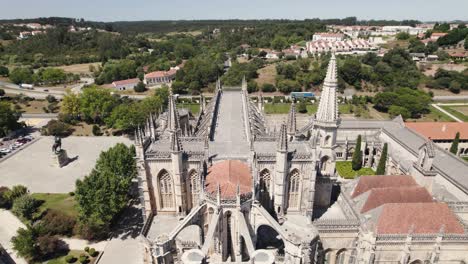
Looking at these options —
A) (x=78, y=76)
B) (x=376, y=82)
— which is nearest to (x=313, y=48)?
(x=376, y=82)

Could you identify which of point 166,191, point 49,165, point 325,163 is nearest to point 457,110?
point 325,163

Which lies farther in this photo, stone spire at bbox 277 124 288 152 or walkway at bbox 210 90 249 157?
walkway at bbox 210 90 249 157

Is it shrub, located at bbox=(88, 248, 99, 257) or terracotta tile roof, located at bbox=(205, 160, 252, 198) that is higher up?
terracotta tile roof, located at bbox=(205, 160, 252, 198)

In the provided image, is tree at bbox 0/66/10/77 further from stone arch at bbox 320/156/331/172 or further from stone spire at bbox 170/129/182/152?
stone arch at bbox 320/156/331/172

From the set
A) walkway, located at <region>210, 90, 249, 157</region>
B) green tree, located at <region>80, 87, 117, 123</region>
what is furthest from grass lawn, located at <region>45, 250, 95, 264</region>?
green tree, located at <region>80, 87, 117, 123</region>

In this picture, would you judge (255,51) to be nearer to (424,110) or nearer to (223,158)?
(424,110)

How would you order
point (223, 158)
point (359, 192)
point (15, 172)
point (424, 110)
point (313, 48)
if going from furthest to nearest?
1. point (313, 48)
2. point (424, 110)
3. point (15, 172)
4. point (359, 192)
5. point (223, 158)
